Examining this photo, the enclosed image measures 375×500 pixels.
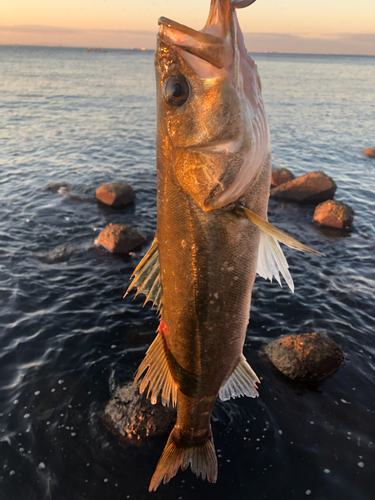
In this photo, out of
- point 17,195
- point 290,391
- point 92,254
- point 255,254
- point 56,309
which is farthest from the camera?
point 17,195

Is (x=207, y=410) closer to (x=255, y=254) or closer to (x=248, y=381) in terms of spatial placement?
(x=248, y=381)

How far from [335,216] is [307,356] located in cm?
865

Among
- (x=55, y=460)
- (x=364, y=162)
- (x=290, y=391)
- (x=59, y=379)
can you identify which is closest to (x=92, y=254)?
(x=59, y=379)

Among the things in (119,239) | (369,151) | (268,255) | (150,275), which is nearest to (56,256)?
(119,239)

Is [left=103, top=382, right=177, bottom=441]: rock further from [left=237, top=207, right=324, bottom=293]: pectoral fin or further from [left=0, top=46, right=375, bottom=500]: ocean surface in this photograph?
[left=237, top=207, right=324, bottom=293]: pectoral fin

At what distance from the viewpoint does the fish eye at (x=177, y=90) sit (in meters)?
3.14

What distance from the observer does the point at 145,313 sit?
10375 mm

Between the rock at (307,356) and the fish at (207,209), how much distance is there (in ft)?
13.8

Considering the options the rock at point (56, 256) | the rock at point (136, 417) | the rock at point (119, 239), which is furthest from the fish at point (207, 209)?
the rock at point (56, 256)

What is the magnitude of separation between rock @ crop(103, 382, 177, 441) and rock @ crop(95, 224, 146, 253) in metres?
6.62

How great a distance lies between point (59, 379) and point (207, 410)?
4.98 meters

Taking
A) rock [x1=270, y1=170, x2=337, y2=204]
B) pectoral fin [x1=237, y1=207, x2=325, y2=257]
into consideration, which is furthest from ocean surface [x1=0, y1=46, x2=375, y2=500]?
pectoral fin [x1=237, y1=207, x2=325, y2=257]

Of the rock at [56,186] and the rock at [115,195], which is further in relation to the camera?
the rock at [56,186]

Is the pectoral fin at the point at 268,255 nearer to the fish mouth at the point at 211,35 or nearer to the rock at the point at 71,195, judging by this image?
the fish mouth at the point at 211,35
